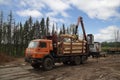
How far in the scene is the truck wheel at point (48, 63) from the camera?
69.2ft

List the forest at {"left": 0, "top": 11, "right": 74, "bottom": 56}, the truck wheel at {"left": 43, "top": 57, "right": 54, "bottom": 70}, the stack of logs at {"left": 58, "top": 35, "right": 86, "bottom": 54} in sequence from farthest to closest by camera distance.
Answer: the forest at {"left": 0, "top": 11, "right": 74, "bottom": 56} < the stack of logs at {"left": 58, "top": 35, "right": 86, "bottom": 54} < the truck wheel at {"left": 43, "top": 57, "right": 54, "bottom": 70}

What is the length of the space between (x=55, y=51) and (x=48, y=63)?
6.62 feet

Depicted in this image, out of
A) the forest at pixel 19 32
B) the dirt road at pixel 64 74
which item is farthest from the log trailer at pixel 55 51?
the forest at pixel 19 32

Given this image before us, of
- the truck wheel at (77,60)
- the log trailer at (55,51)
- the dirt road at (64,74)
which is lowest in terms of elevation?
the dirt road at (64,74)

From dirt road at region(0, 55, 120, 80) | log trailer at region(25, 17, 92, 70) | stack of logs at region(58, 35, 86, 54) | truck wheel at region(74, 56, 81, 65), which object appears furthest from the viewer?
truck wheel at region(74, 56, 81, 65)

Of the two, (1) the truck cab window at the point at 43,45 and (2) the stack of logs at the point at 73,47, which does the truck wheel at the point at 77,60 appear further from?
(1) the truck cab window at the point at 43,45

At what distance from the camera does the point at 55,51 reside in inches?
908

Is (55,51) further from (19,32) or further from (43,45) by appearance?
(19,32)

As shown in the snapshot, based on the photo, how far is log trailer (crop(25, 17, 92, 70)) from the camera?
20.9 meters

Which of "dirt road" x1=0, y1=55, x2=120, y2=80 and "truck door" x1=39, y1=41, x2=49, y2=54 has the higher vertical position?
"truck door" x1=39, y1=41, x2=49, y2=54

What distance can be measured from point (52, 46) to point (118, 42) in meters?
70.0

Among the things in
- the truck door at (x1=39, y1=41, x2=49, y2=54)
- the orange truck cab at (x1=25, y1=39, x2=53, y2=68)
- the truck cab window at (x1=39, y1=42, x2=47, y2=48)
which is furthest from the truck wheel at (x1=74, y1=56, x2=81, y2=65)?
the truck cab window at (x1=39, y1=42, x2=47, y2=48)

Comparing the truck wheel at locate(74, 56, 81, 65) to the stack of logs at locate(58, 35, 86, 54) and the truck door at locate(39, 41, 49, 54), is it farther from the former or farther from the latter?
the truck door at locate(39, 41, 49, 54)

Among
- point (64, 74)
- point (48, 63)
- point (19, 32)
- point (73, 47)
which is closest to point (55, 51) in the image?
point (48, 63)
